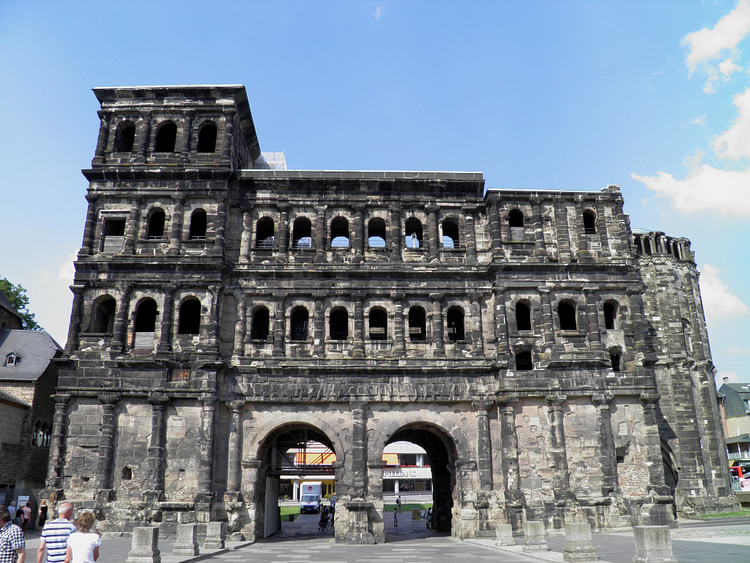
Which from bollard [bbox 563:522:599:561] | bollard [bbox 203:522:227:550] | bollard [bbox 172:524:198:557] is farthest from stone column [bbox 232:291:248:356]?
bollard [bbox 563:522:599:561]

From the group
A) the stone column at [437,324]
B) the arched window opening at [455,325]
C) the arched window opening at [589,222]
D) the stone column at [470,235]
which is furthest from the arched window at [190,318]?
the arched window opening at [589,222]

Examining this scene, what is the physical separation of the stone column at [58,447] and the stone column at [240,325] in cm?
755

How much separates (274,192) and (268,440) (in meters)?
12.1

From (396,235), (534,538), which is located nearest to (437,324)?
(396,235)

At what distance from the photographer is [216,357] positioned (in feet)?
88.2

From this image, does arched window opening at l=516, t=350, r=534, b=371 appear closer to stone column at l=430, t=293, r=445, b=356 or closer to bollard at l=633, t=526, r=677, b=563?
stone column at l=430, t=293, r=445, b=356

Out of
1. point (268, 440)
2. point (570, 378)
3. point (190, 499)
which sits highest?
point (570, 378)

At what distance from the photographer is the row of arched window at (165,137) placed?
30.4 m

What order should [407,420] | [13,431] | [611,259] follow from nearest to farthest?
[407,420], [611,259], [13,431]

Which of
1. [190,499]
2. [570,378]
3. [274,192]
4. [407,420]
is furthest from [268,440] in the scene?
[570,378]

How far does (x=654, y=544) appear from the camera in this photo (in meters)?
14.7

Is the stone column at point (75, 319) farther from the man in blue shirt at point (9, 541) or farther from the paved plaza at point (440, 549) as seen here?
the man in blue shirt at point (9, 541)

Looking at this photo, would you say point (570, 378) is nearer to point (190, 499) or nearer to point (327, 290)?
point (327, 290)

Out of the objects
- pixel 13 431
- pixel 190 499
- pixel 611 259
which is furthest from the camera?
pixel 13 431
